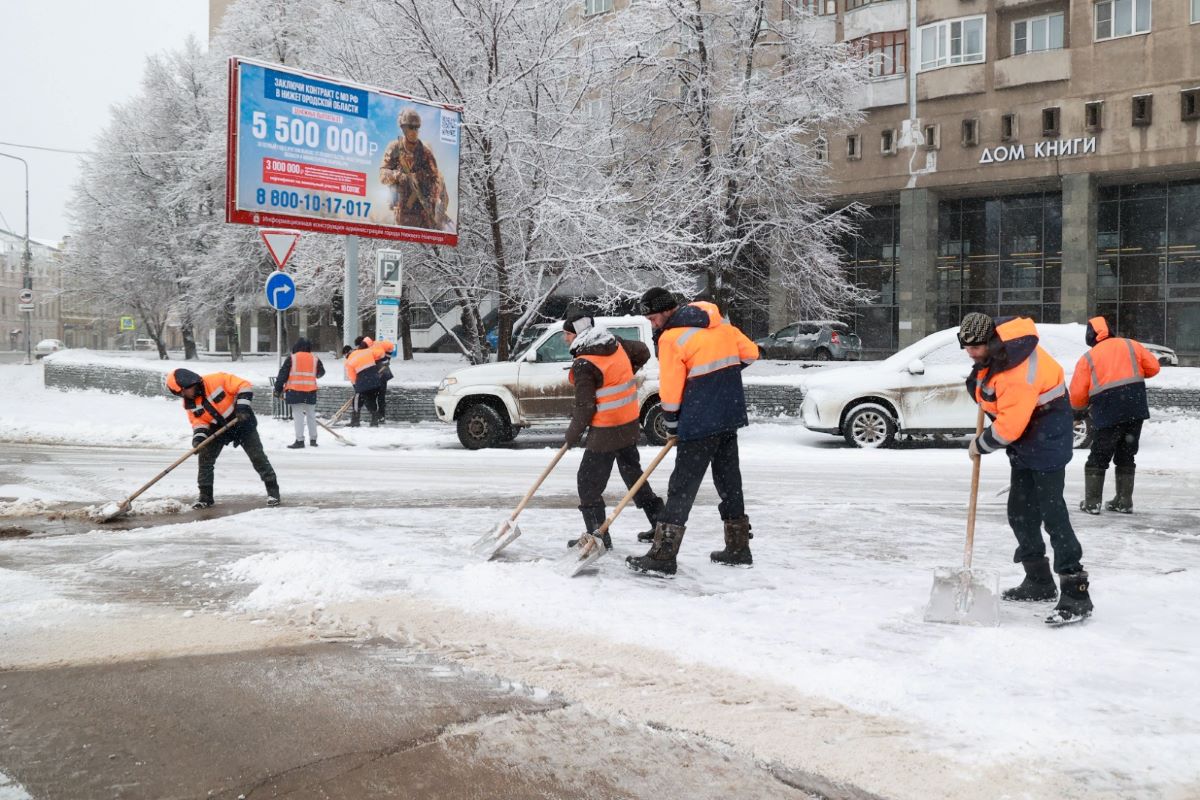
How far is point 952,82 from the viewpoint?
33500mm

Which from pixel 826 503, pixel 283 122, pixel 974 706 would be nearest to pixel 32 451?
pixel 283 122

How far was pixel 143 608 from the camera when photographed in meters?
5.66

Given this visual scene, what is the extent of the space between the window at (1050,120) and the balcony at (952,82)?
211 centimetres

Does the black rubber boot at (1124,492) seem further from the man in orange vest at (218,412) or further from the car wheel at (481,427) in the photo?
the car wheel at (481,427)

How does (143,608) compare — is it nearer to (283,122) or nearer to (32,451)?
(32,451)

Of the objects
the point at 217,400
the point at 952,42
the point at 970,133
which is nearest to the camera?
the point at 217,400

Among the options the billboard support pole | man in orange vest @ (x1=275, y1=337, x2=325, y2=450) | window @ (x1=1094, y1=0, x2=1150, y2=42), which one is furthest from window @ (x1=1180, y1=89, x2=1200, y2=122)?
man in orange vest @ (x1=275, y1=337, x2=325, y2=450)

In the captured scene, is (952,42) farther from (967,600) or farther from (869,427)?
(967,600)

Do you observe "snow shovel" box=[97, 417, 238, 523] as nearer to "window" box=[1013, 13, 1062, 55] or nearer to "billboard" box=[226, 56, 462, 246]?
"billboard" box=[226, 56, 462, 246]

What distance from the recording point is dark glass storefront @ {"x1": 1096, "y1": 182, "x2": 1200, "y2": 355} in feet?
111

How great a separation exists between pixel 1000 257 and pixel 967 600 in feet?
113

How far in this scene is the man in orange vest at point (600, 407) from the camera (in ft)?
22.0

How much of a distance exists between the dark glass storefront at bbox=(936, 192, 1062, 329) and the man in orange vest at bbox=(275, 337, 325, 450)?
2747 centimetres

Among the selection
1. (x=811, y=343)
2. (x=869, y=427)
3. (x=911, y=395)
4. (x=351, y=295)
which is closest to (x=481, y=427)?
(x=869, y=427)
